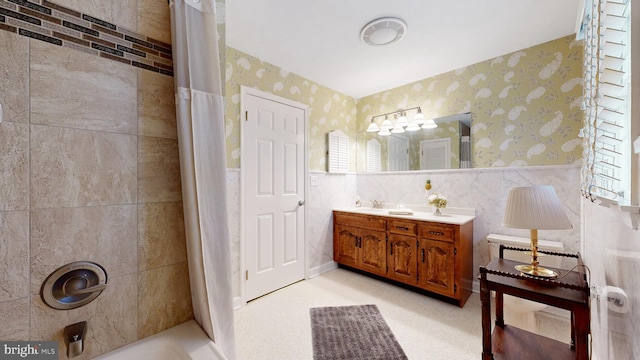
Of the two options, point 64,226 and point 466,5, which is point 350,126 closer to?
point 466,5

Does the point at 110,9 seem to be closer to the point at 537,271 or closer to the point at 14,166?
the point at 14,166

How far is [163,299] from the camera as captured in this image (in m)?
1.08

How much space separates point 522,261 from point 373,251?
1338mm

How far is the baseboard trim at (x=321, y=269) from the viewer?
3.02 meters

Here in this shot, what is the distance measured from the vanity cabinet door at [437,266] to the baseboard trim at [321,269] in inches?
45.5

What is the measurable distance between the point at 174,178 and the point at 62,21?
2.18 ft

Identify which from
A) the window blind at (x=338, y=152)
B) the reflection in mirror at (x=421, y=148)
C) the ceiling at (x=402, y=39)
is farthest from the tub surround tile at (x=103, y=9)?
the reflection in mirror at (x=421, y=148)

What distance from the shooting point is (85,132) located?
931 mm

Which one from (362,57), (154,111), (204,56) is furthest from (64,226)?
(362,57)

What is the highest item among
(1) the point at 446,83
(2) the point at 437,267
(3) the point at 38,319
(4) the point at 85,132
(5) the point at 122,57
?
(1) the point at 446,83

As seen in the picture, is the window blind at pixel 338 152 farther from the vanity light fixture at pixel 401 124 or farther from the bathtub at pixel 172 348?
the bathtub at pixel 172 348

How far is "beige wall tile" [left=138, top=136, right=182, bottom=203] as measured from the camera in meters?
1.05

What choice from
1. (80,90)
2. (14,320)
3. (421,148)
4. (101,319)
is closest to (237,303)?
(101,319)

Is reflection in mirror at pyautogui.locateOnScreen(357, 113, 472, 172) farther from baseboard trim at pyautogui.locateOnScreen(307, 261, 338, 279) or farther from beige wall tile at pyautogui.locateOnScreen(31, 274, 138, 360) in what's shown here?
beige wall tile at pyautogui.locateOnScreen(31, 274, 138, 360)
